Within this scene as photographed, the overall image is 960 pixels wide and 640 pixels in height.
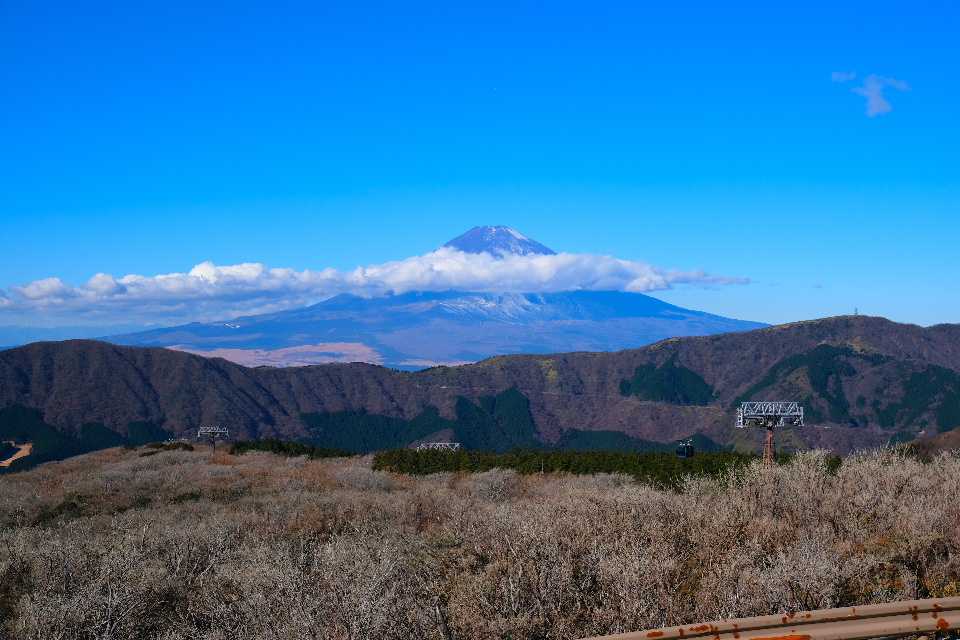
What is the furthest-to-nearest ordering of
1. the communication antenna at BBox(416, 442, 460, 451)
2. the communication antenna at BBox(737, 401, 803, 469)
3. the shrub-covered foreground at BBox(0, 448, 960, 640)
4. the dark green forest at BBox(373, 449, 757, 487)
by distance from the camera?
the communication antenna at BBox(416, 442, 460, 451) → the communication antenna at BBox(737, 401, 803, 469) → the dark green forest at BBox(373, 449, 757, 487) → the shrub-covered foreground at BBox(0, 448, 960, 640)

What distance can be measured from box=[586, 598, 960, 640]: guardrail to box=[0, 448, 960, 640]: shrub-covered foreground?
278cm

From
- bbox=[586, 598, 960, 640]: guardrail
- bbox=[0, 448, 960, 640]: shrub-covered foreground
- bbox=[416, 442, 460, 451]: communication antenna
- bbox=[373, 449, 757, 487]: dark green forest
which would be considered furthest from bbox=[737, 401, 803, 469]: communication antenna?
bbox=[586, 598, 960, 640]: guardrail

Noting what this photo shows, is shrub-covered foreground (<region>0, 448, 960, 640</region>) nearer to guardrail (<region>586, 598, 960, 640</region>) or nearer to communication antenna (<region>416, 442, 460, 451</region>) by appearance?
guardrail (<region>586, 598, 960, 640</region>)

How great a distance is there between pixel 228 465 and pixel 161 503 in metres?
24.2

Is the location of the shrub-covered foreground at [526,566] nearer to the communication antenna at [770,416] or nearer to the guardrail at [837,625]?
the guardrail at [837,625]

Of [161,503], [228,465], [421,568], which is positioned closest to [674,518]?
[421,568]

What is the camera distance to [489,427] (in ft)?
633

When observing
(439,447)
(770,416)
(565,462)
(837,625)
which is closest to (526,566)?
(837,625)

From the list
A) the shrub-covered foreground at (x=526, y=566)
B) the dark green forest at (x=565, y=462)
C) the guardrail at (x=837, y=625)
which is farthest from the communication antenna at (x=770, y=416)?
the guardrail at (x=837, y=625)

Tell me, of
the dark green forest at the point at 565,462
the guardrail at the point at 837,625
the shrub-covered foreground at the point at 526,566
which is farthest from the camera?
the dark green forest at the point at 565,462

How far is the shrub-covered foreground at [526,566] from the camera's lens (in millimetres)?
15852

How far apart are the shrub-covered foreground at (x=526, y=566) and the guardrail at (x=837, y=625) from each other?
109 inches

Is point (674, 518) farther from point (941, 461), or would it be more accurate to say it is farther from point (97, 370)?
point (97, 370)

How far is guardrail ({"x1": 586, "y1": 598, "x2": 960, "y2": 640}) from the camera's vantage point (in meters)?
12.3
